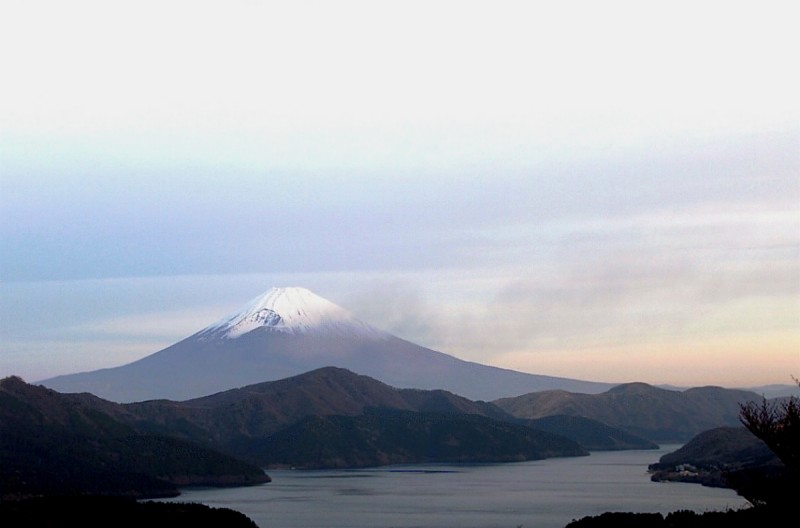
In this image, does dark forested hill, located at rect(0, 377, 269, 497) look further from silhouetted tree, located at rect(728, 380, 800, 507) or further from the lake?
silhouetted tree, located at rect(728, 380, 800, 507)

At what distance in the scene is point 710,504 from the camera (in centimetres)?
11044

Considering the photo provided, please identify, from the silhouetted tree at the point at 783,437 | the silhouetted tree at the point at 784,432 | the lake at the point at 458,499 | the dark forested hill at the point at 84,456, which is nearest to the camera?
the silhouetted tree at the point at 784,432

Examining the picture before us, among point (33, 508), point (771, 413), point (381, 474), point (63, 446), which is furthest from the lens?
point (381, 474)

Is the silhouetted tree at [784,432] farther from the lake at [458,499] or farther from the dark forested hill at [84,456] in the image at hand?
the dark forested hill at [84,456]

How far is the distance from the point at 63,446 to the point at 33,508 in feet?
249

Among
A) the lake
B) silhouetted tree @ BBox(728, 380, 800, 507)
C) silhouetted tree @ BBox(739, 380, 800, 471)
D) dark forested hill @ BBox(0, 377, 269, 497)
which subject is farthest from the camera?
dark forested hill @ BBox(0, 377, 269, 497)

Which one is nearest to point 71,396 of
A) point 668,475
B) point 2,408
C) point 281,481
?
point 2,408

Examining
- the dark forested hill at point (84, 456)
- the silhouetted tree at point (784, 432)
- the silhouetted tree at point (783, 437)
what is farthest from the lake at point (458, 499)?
the silhouetted tree at point (784, 432)

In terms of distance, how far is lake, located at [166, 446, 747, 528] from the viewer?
334 ft

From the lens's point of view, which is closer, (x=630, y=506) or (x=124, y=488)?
(x=630, y=506)

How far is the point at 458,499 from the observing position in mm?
126062

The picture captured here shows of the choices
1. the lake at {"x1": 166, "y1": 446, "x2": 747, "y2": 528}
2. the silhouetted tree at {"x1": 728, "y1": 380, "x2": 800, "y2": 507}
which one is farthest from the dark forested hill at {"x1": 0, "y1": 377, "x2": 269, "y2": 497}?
the silhouetted tree at {"x1": 728, "y1": 380, "x2": 800, "y2": 507}

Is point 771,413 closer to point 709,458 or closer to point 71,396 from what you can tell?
point 709,458

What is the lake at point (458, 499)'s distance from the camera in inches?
4013
